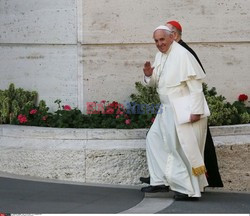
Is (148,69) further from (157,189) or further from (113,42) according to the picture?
(113,42)

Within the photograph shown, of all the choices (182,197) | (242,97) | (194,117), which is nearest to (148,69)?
(194,117)

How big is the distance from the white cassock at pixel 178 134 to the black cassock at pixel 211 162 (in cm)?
29

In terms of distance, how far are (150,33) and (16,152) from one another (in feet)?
7.48

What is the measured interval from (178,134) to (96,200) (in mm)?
1131

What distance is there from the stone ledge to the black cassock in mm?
463

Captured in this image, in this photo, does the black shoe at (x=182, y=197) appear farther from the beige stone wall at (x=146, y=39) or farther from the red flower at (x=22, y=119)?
the red flower at (x=22, y=119)

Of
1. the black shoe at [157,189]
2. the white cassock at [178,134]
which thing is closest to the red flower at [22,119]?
the white cassock at [178,134]

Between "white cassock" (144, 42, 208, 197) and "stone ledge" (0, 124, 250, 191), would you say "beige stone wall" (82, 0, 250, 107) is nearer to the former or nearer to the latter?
"stone ledge" (0, 124, 250, 191)

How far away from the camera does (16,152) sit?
9602 millimetres

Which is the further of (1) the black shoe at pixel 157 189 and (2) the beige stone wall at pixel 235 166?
(2) the beige stone wall at pixel 235 166

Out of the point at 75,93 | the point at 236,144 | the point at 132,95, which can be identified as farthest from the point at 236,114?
the point at 75,93

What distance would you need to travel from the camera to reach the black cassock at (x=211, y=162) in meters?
8.72

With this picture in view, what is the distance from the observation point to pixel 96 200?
8.35 metres

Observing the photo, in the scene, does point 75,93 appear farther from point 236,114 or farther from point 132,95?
point 236,114
